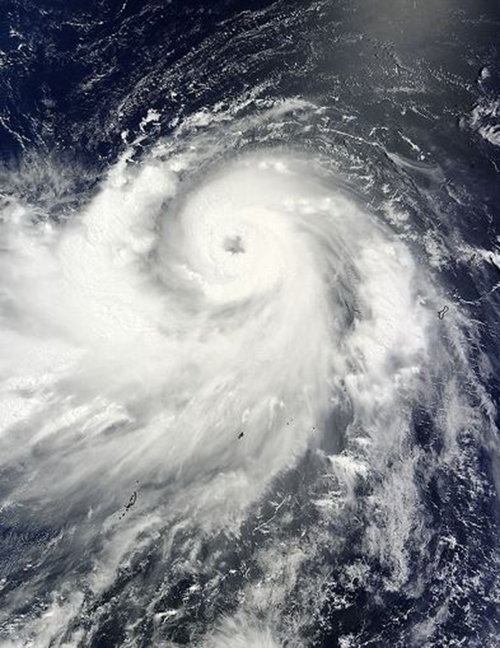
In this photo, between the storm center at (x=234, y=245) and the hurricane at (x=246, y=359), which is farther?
the storm center at (x=234, y=245)

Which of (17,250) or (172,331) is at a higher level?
(172,331)

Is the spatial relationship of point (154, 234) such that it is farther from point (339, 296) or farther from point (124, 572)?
point (124, 572)

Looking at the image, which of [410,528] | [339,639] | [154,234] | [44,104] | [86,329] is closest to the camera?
[339,639]

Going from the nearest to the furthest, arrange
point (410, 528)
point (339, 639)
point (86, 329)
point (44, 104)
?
point (339, 639)
point (410, 528)
point (86, 329)
point (44, 104)

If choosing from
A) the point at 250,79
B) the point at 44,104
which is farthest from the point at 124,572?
the point at 250,79

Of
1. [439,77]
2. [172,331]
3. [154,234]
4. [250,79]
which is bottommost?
[172,331]

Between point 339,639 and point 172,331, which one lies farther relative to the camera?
point 172,331

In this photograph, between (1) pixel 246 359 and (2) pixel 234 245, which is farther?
(2) pixel 234 245

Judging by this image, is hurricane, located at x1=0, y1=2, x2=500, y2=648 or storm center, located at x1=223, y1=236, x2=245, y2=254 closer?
hurricane, located at x1=0, y1=2, x2=500, y2=648
